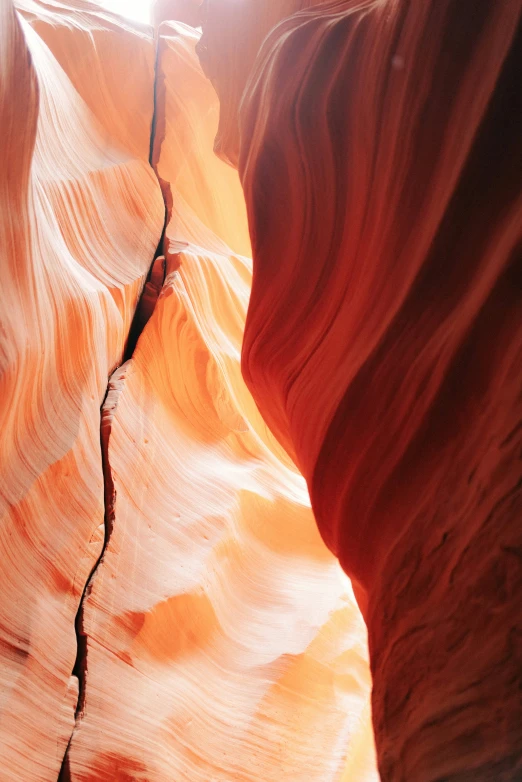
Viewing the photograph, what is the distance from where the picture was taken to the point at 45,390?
136 cm

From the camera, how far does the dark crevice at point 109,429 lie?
111 centimetres

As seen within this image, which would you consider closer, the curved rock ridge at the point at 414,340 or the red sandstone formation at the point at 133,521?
the curved rock ridge at the point at 414,340

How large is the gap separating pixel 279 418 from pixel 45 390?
598 mm

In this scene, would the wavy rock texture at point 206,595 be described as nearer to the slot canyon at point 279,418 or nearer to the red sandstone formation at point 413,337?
the slot canyon at point 279,418

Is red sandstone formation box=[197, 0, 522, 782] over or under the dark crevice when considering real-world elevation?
over

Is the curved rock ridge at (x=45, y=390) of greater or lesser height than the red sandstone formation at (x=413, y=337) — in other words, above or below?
below

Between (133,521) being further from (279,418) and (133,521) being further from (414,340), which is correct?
(414,340)

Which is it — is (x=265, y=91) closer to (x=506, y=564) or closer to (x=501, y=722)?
(x=506, y=564)

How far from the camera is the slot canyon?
64 centimetres

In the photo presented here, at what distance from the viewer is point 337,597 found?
1.65 m

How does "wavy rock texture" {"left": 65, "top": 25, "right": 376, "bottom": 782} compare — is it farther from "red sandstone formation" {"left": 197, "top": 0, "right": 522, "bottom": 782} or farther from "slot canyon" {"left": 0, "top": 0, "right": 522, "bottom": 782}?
"red sandstone formation" {"left": 197, "top": 0, "right": 522, "bottom": 782}

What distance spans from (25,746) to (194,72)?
294 centimetres

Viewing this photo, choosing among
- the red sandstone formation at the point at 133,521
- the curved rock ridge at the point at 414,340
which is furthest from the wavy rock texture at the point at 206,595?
the curved rock ridge at the point at 414,340

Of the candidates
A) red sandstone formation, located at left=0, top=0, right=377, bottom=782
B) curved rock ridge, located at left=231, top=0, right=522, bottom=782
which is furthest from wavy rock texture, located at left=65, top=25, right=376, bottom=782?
curved rock ridge, located at left=231, top=0, right=522, bottom=782
